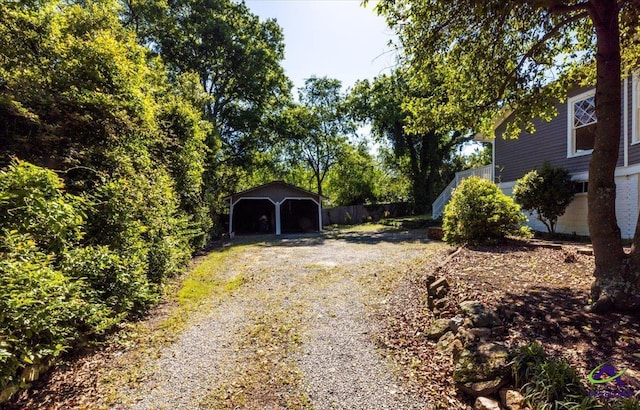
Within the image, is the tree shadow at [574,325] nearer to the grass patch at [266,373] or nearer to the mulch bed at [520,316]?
the mulch bed at [520,316]

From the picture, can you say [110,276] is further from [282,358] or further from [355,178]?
[355,178]

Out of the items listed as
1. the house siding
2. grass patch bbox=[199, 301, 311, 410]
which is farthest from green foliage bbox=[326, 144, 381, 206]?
grass patch bbox=[199, 301, 311, 410]

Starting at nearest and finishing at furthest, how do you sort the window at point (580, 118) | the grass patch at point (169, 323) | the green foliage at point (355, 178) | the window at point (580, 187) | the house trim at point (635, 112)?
the grass patch at point (169, 323)
the house trim at point (635, 112)
the window at point (580, 118)
the window at point (580, 187)
the green foliage at point (355, 178)

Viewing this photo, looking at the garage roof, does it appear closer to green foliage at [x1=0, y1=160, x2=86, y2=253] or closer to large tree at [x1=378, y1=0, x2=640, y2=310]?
large tree at [x1=378, y1=0, x2=640, y2=310]

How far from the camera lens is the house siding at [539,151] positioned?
31.6 feet

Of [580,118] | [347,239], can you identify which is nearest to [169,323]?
[347,239]

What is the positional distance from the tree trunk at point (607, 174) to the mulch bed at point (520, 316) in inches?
15.0

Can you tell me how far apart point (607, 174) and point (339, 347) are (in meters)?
3.65

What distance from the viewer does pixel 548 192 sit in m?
9.23

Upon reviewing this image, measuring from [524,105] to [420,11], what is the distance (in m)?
2.59

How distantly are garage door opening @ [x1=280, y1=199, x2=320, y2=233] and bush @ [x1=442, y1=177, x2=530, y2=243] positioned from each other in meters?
15.5

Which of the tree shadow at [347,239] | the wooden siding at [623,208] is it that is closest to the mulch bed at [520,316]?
the wooden siding at [623,208]

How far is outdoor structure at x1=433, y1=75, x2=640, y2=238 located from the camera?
8016 mm

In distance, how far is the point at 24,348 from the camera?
2.42 m
